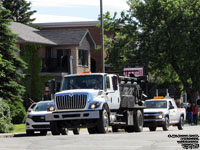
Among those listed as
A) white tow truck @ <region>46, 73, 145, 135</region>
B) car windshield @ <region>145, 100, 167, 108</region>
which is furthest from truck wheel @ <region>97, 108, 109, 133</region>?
car windshield @ <region>145, 100, 167, 108</region>

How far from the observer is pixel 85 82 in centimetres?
2405

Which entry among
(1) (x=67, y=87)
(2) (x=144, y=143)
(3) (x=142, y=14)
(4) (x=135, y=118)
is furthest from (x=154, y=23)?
(2) (x=144, y=143)

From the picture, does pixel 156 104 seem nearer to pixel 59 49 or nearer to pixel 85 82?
pixel 85 82

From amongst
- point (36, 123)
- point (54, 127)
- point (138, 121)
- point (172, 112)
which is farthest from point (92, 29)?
point (54, 127)

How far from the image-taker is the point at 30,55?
5231cm

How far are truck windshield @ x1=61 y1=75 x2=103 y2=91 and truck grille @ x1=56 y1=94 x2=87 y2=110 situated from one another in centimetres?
100

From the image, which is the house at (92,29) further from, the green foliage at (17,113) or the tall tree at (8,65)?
the green foliage at (17,113)

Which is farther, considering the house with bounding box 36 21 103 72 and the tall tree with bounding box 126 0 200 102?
the house with bounding box 36 21 103 72

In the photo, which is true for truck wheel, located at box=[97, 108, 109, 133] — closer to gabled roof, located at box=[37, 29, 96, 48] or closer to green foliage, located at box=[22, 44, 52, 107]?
green foliage, located at box=[22, 44, 52, 107]

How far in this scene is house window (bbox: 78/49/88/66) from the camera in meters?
59.2

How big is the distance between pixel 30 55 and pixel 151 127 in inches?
860

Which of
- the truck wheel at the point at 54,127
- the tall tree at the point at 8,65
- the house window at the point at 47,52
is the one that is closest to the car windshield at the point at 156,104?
the tall tree at the point at 8,65

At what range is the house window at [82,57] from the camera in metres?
59.2

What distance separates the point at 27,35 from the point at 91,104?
31655mm
